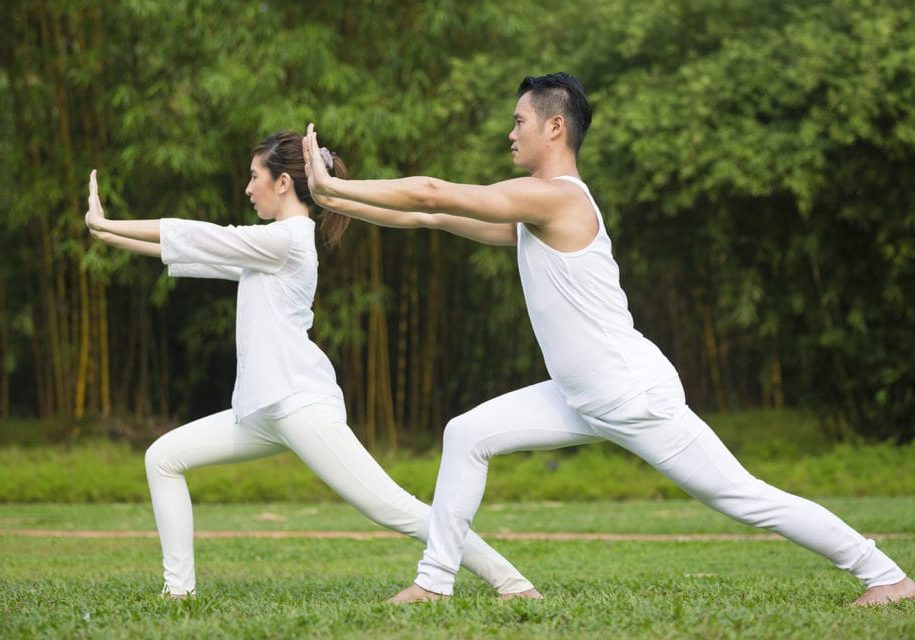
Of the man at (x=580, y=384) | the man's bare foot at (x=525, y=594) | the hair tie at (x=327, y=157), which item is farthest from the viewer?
the man's bare foot at (x=525, y=594)

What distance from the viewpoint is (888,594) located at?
426 cm

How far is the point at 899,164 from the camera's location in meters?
12.1

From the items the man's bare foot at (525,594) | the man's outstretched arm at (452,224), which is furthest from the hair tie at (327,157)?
the man's bare foot at (525,594)

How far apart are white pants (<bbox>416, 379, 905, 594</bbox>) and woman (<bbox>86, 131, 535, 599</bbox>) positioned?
318 mm

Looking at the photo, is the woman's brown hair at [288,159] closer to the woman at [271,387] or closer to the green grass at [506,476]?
the woman at [271,387]

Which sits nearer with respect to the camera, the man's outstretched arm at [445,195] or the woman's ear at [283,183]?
the man's outstretched arm at [445,195]

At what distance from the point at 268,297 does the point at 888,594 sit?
7.51 feet

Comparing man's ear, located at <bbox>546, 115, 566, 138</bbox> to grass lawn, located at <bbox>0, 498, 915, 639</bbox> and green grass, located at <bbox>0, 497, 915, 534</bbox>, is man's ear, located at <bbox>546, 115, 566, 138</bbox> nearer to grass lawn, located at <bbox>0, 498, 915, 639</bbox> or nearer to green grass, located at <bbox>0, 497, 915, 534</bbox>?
grass lawn, located at <bbox>0, 498, 915, 639</bbox>

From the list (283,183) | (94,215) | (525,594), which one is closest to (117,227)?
(94,215)

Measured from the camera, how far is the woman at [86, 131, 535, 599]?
4641 millimetres

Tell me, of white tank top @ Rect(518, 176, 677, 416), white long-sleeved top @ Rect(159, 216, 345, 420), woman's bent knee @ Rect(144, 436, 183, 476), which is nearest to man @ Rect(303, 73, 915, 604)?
white tank top @ Rect(518, 176, 677, 416)

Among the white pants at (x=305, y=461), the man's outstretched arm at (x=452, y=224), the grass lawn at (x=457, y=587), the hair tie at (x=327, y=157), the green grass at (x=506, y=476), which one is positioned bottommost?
the green grass at (x=506, y=476)

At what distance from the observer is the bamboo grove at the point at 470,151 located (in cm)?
1180

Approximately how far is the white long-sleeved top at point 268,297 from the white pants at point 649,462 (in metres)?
0.59
